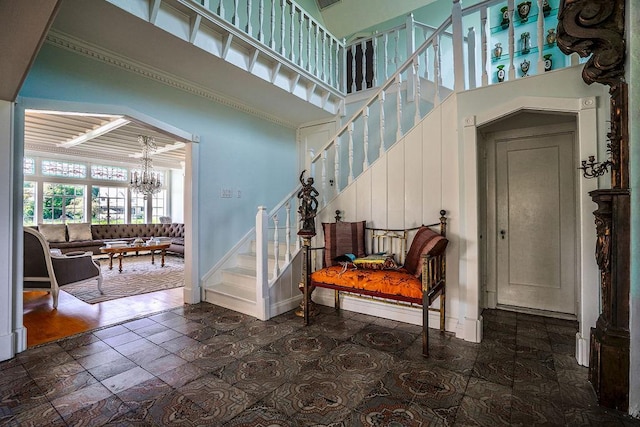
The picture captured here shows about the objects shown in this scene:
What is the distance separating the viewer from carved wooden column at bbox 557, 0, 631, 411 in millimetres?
1678

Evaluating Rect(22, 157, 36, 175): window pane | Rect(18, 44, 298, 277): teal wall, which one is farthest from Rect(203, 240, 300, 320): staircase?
Rect(22, 157, 36, 175): window pane

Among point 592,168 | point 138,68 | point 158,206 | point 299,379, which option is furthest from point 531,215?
point 158,206

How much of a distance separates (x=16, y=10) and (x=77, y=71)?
1817mm

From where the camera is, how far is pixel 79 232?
730 centimetres

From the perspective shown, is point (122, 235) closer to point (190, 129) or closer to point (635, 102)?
point (190, 129)

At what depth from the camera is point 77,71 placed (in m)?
2.84

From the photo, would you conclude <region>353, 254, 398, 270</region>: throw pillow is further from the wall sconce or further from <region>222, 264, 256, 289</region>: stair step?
the wall sconce

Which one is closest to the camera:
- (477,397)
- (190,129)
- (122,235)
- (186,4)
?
(477,397)

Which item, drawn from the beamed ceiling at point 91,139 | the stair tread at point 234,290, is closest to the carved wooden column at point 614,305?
the stair tread at point 234,290

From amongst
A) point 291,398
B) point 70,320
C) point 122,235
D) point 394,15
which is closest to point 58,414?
point 291,398

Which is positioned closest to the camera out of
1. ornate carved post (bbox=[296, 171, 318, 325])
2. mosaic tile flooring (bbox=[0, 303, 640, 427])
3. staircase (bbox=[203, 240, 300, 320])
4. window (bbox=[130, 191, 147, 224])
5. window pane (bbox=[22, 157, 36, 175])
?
mosaic tile flooring (bbox=[0, 303, 640, 427])

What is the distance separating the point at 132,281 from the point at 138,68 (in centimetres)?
352

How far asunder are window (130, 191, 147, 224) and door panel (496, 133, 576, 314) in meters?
9.54

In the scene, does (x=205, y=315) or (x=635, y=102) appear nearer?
(x=635, y=102)
